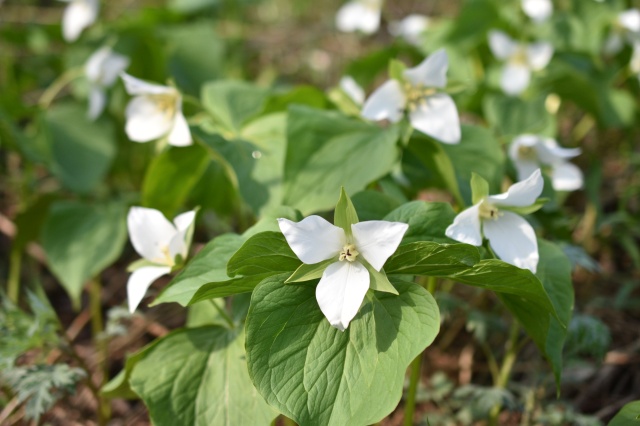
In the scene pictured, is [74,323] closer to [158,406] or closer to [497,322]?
[158,406]

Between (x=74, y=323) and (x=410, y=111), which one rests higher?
(x=410, y=111)

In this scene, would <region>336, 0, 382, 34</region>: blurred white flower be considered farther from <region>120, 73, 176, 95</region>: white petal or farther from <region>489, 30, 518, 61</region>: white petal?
<region>120, 73, 176, 95</region>: white petal

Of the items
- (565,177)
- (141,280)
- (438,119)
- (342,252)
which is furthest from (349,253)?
(565,177)


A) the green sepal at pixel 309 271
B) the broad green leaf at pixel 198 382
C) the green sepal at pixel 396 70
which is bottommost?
the broad green leaf at pixel 198 382

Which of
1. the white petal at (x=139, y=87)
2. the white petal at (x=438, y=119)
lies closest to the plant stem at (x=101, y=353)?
the white petal at (x=139, y=87)

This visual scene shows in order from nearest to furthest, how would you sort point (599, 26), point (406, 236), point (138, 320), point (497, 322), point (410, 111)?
1. point (406, 236)
2. point (410, 111)
3. point (497, 322)
4. point (138, 320)
5. point (599, 26)

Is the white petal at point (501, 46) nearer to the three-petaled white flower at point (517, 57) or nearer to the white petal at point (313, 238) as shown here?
the three-petaled white flower at point (517, 57)

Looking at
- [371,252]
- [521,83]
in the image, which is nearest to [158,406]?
[371,252]
